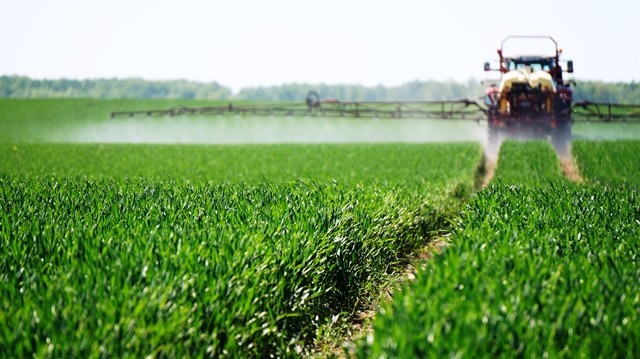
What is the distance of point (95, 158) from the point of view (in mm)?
27703

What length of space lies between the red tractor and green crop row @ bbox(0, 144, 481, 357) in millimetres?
13293

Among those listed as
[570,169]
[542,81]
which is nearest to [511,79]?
[542,81]

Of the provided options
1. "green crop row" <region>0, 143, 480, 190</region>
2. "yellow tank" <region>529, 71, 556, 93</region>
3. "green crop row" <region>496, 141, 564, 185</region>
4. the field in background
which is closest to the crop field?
"green crop row" <region>496, 141, 564, 185</region>

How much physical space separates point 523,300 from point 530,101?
22.0 metres

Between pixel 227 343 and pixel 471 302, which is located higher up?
pixel 471 302

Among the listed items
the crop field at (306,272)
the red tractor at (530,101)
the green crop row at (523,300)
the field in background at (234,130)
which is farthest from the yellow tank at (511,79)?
the green crop row at (523,300)

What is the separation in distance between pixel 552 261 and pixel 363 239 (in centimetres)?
347

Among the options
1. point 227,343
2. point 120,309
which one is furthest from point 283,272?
point 120,309

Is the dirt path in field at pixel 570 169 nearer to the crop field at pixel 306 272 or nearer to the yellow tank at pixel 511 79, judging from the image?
the yellow tank at pixel 511 79

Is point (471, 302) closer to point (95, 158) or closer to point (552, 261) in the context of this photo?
point (552, 261)

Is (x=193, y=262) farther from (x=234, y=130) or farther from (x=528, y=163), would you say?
(x=234, y=130)

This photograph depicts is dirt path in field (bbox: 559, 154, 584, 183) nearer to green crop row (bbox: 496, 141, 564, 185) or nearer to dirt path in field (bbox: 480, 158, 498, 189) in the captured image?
green crop row (bbox: 496, 141, 564, 185)

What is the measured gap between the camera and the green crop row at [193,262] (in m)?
4.57

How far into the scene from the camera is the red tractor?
83.6 feet
